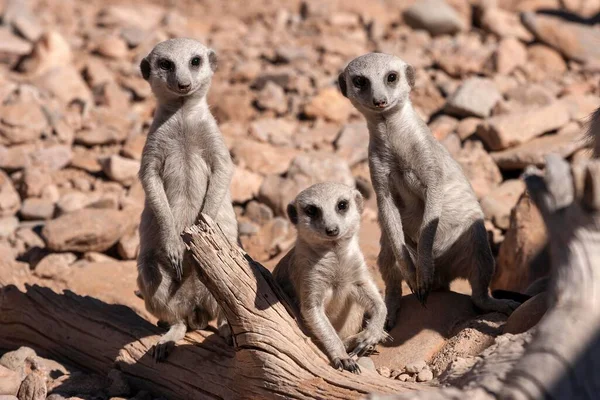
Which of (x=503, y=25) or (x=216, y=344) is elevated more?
(x=503, y=25)

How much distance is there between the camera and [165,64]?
16.3 ft

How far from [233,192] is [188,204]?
2.58 metres

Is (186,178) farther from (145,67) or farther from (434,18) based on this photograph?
(434,18)

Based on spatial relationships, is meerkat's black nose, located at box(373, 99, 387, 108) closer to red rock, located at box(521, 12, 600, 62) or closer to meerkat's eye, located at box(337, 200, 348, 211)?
meerkat's eye, located at box(337, 200, 348, 211)

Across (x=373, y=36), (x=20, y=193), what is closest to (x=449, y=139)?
(x=373, y=36)

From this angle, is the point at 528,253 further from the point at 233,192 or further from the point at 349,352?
the point at 233,192

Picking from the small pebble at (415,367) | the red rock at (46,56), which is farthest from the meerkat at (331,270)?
the red rock at (46,56)

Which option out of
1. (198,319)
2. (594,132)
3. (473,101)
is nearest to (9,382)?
(198,319)

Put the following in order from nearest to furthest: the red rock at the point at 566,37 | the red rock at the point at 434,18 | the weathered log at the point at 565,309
→ the weathered log at the point at 565,309, the red rock at the point at 566,37, the red rock at the point at 434,18

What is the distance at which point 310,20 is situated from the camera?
11.6m

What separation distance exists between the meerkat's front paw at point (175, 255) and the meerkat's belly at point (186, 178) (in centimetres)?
16

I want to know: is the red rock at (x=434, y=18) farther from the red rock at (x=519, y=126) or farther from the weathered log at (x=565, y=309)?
the weathered log at (x=565, y=309)

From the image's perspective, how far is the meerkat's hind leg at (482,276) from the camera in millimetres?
4566

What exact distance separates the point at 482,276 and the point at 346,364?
3.54ft
